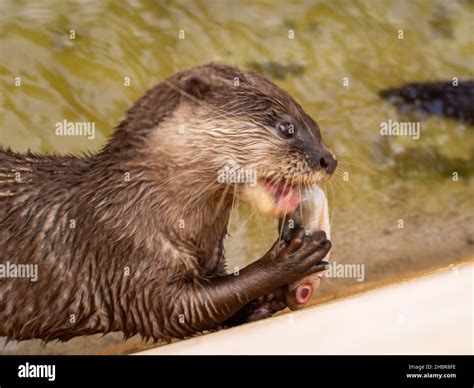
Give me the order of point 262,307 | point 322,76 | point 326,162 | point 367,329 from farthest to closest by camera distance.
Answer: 1. point 322,76
2. point 262,307
3. point 367,329
4. point 326,162

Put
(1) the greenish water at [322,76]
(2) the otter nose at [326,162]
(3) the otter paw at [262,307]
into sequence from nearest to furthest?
(2) the otter nose at [326,162], (3) the otter paw at [262,307], (1) the greenish water at [322,76]

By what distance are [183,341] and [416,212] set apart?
5.99 feet

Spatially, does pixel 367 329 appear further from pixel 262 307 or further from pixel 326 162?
pixel 326 162

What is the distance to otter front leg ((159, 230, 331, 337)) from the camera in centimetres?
281

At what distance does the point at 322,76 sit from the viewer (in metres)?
4.91

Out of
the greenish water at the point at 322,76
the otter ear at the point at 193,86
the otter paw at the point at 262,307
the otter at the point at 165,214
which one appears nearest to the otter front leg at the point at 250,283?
the otter at the point at 165,214

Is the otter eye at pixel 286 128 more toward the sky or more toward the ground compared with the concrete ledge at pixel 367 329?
more toward the sky

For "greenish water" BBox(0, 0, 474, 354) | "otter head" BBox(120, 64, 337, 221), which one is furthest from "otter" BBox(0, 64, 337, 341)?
"greenish water" BBox(0, 0, 474, 354)

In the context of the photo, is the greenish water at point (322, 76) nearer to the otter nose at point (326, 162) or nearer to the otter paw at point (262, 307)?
the otter paw at point (262, 307)

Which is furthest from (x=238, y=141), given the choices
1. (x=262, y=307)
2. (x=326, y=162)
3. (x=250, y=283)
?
(x=262, y=307)

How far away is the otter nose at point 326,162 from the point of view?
2750 millimetres

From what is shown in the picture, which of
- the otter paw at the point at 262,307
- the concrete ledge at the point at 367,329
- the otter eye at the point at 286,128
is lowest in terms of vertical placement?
the concrete ledge at the point at 367,329

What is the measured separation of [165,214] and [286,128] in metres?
0.45
